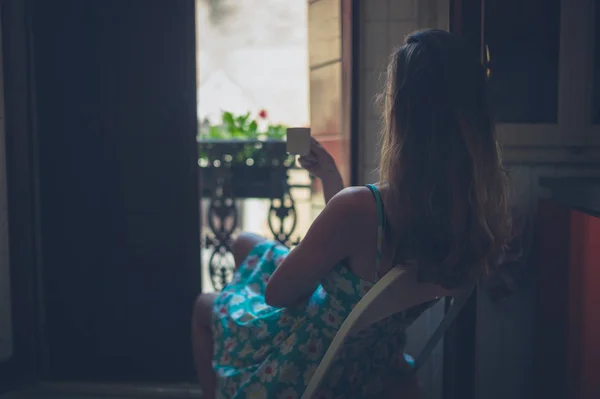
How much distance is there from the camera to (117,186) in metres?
2.24

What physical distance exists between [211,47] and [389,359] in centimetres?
521

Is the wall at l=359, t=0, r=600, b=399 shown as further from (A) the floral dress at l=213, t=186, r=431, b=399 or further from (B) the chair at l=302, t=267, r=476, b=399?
(B) the chair at l=302, t=267, r=476, b=399

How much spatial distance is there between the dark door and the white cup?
0.80 meters

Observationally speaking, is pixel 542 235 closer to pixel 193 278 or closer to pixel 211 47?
pixel 193 278

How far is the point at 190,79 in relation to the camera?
85.4 inches

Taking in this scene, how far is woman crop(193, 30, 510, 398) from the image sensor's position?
116cm

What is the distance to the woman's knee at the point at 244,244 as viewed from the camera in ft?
5.52

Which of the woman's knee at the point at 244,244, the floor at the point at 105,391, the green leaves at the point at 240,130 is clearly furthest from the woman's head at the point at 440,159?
the green leaves at the point at 240,130

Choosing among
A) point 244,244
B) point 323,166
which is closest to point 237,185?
point 244,244

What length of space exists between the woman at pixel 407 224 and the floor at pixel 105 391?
1.01m

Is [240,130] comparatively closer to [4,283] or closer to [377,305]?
[4,283]

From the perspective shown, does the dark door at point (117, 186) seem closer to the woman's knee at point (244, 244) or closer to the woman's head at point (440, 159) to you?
the woman's knee at point (244, 244)

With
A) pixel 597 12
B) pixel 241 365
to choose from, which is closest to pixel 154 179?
pixel 241 365

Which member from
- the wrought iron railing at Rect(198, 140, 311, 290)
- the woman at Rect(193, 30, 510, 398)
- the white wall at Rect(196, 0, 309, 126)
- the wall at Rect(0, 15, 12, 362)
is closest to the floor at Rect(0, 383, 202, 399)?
the wall at Rect(0, 15, 12, 362)
